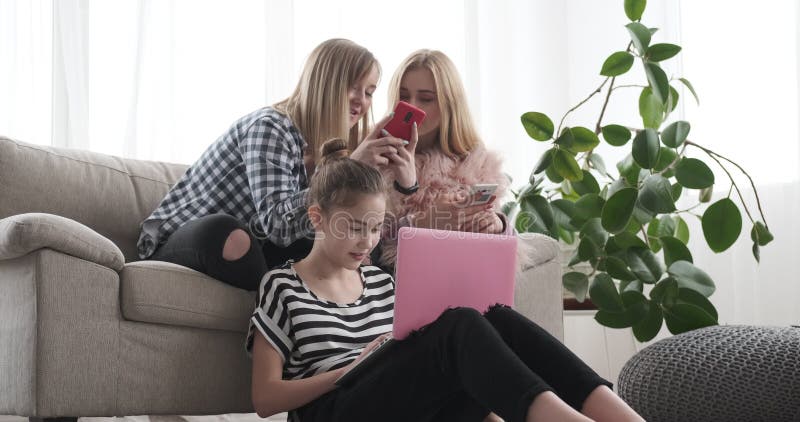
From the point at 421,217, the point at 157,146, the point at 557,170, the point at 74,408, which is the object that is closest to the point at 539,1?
the point at 557,170

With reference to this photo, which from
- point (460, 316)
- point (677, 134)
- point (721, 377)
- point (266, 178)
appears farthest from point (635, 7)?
point (460, 316)

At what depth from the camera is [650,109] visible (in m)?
2.74

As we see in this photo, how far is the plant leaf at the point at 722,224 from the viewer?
2.47 m

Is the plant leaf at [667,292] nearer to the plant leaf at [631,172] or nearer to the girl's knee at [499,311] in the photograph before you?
the plant leaf at [631,172]

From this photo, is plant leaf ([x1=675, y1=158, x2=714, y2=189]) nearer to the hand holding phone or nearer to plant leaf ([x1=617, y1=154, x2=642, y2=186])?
plant leaf ([x1=617, y1=154, x2=642, y2=186])

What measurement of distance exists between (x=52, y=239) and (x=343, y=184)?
2.05 feet

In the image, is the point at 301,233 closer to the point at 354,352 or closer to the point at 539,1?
the point at 354,352

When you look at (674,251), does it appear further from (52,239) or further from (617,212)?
(52,239)

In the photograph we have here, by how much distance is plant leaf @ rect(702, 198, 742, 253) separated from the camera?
2.47m

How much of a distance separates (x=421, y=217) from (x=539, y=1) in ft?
7.37

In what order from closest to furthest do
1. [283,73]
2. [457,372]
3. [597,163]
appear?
[457,372] < [597,163] < [283,73]

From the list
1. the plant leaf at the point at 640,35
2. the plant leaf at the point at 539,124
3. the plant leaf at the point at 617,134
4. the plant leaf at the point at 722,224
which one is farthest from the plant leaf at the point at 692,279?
the plant leaf at the point at 640,35

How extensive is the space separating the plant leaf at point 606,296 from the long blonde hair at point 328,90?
987 millimetres

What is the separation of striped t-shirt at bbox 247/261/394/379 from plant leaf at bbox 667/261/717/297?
124cm
